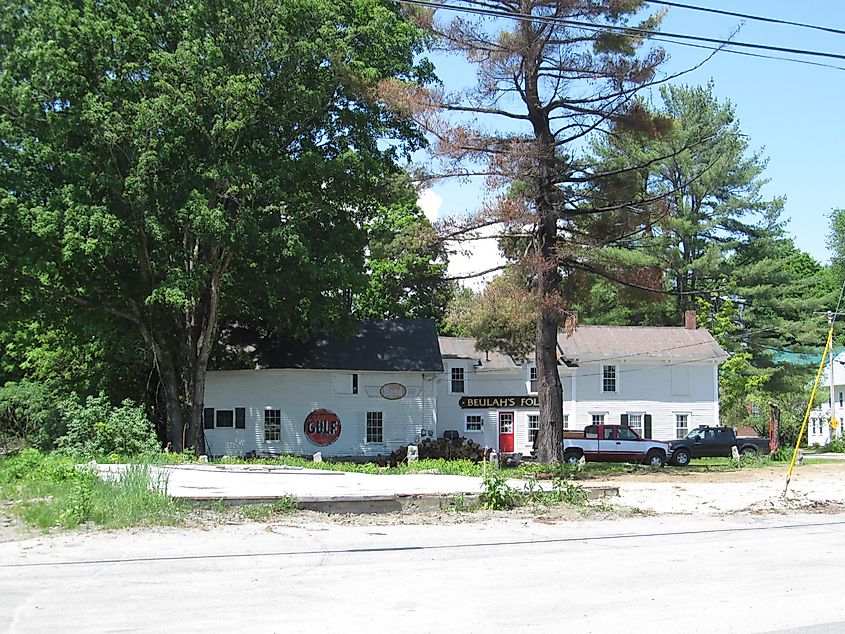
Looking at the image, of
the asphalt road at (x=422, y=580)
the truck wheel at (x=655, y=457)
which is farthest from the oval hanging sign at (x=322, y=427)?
the asphalt road at (x=422, y=580)

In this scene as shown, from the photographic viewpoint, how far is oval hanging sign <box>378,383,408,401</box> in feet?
129

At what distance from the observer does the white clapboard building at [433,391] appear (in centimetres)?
3828

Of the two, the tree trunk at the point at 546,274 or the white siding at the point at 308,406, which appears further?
the white siding at the point at 308,406

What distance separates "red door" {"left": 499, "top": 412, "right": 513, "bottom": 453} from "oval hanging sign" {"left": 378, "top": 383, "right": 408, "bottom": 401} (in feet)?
26.8

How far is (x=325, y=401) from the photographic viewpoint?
38688mm

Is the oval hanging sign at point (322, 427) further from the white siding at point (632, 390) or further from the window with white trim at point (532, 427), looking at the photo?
the window with white trim at point (532, 427)

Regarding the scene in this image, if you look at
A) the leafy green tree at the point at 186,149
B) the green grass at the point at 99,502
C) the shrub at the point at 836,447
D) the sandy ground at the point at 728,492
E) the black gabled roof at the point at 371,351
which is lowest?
the shrub at the point at 836,447

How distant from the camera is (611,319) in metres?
60.4

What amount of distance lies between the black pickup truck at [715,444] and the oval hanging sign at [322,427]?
47.1 feet

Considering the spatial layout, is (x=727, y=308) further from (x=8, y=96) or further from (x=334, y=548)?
(x=334, y=548)

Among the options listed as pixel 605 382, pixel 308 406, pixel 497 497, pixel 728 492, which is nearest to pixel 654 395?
pixel 605 382

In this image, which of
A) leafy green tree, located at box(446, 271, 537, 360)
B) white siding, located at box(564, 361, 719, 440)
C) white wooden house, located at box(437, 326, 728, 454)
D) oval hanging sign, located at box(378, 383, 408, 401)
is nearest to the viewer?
leafy green tree, located at box(446, 271, 537, 360)

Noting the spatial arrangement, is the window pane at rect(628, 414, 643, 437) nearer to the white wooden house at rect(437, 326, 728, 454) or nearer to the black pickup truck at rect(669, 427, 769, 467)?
the white wooden house at rect(437, 326, 728, 454)

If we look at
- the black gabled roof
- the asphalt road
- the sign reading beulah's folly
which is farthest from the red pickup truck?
the asphalt road
